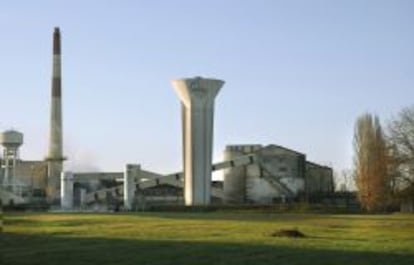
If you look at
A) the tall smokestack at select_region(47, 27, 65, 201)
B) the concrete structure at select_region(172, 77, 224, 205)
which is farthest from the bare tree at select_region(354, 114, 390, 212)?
the tall smokestack at select_region(47, 27, 65, 201)

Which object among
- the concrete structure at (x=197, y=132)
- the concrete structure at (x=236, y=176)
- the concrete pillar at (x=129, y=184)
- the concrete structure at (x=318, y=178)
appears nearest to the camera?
the concrete structure at (x=197, y=132)

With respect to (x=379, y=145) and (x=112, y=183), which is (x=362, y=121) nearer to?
(x=379, y=145)

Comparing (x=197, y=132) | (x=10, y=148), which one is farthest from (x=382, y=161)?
(x=10, y=148)

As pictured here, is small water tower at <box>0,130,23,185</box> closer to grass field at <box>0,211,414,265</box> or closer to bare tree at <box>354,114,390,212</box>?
bare tree at <box>354,114,390,212</box>

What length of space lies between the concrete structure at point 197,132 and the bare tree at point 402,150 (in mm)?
43070

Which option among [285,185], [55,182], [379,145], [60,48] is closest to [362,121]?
[379,145]

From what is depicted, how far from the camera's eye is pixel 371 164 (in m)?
90.2

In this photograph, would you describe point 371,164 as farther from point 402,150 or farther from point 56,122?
point 56,122

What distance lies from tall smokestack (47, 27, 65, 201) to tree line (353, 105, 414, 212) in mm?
58159

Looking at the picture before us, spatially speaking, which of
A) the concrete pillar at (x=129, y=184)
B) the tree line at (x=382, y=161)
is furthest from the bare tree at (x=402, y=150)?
the concrete pillar at (x=129, y=184)

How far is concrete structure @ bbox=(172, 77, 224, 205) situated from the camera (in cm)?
11888

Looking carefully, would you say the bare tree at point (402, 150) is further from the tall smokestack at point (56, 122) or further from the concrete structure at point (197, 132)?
the tall smokestack at point (56, 122)

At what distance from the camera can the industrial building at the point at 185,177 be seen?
122m

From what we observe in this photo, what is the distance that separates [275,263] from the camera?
23.2 metres
